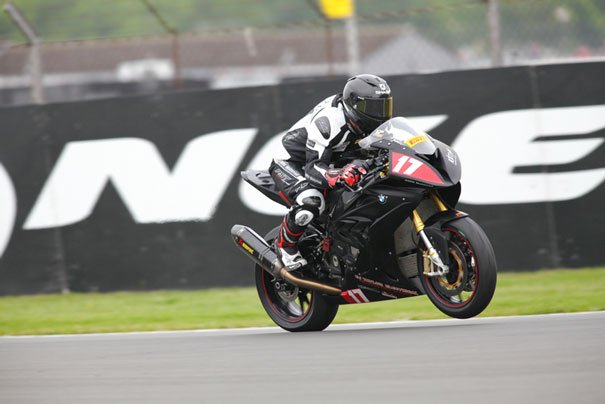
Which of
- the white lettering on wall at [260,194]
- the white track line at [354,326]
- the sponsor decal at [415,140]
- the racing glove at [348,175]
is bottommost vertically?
the white lettering on wall at [260,194]

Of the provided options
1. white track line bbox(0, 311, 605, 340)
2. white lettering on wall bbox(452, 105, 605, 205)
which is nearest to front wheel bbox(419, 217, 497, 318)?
white track line bbox(0, 311, 605, 340)

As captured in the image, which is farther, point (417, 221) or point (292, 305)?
point (292, 305)

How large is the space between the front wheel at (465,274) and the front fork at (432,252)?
6 centimetres

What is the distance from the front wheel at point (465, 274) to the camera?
6.46m

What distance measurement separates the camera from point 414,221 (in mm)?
6914

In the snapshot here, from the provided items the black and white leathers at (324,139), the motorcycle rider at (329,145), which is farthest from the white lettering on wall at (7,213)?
the black and white leathers at (324,139)

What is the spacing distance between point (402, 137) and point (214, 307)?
11.9 ft

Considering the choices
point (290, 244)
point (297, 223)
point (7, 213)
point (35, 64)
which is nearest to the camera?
point (297, 223)

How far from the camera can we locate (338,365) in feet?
18.7

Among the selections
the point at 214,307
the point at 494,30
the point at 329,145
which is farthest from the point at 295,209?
the point at 494,30

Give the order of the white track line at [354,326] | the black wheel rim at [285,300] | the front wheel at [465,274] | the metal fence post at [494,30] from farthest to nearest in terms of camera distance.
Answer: the metal fence post at [494,30]
the black wheel rim at [285,300]
the white track line at [354,326]
the front wheel at [465,274]

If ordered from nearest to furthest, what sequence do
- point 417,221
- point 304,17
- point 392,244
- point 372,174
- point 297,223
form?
1. point 417,221
2. point 372,174
3. point 392,244
4. point 297,223
5. point 304,17

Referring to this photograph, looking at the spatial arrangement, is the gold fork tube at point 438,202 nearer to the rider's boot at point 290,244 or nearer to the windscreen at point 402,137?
the windscreen at point 402,137

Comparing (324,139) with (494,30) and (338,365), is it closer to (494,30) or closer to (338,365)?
(338,365)
